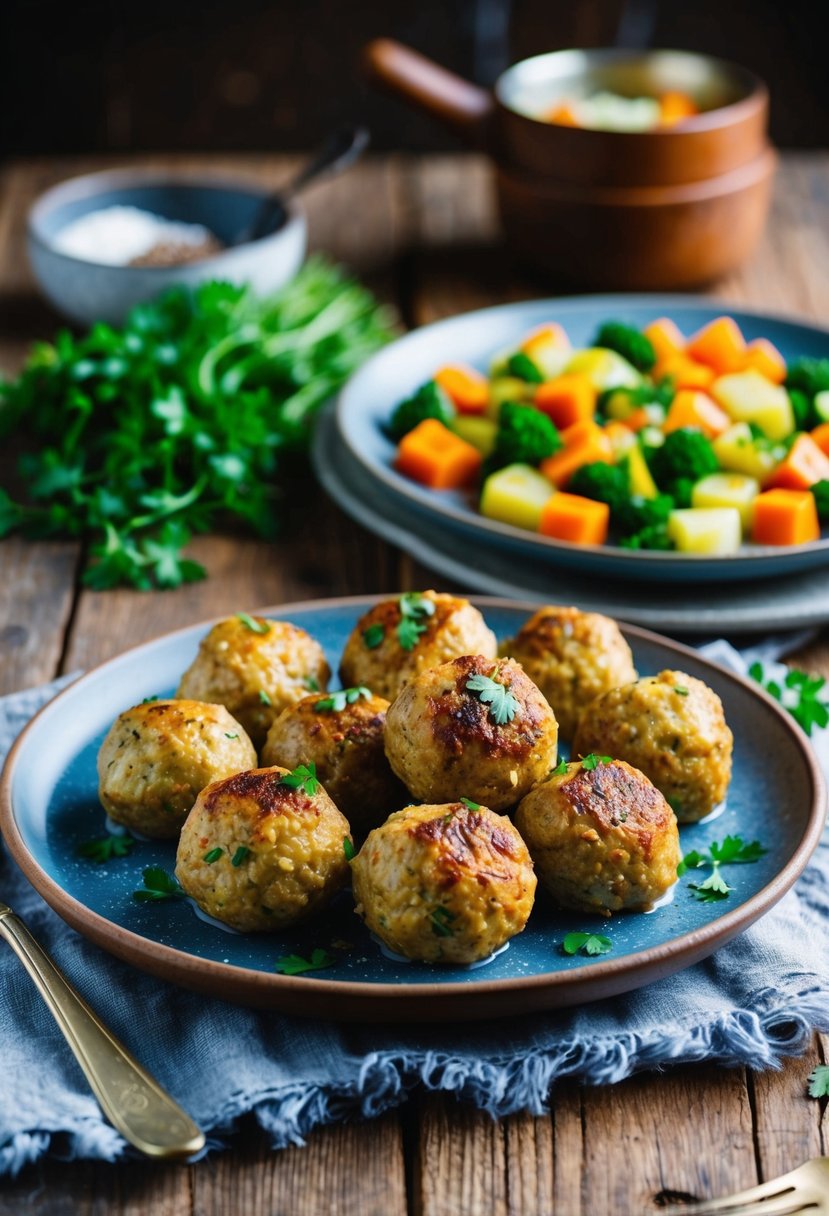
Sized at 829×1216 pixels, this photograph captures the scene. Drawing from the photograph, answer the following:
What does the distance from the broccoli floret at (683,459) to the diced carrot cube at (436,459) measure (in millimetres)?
470

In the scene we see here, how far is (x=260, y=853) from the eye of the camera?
1.94 meters

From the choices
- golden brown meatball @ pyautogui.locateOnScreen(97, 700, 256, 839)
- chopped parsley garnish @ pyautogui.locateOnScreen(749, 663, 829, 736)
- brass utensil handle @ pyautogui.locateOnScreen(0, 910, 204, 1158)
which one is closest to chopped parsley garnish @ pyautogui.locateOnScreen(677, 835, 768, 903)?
chopped parsley garnish @ pyautogui.locateOnScreen(749, 663, 829, 736)

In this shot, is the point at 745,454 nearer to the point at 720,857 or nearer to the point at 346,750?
the point at 720,857

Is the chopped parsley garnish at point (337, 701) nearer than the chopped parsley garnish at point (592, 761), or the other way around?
the chopped parsley garnish at point (592, 761)

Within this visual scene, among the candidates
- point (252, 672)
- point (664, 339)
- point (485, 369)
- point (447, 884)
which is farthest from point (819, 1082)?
point (485, 369)

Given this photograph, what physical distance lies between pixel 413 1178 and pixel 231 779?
1.96ft

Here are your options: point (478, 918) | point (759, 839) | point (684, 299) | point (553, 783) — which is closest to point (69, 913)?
point (478, 918)

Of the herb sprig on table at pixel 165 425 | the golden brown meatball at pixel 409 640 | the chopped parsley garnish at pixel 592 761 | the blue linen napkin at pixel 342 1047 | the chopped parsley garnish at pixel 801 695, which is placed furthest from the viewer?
the herb sprig on table at pixel 165 425

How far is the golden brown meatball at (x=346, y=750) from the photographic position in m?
2.16

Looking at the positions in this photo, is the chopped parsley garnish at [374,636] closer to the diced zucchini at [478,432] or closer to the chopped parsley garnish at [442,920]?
the chopped parsley garnish at [442,920]

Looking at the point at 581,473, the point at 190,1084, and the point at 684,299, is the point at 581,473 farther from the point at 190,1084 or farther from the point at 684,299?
the point at 190,1084

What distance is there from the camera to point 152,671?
8.50 ft

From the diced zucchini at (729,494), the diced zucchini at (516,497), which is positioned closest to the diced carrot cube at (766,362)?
the diced zucchini at (729,494)

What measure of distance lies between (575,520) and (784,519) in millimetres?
482
